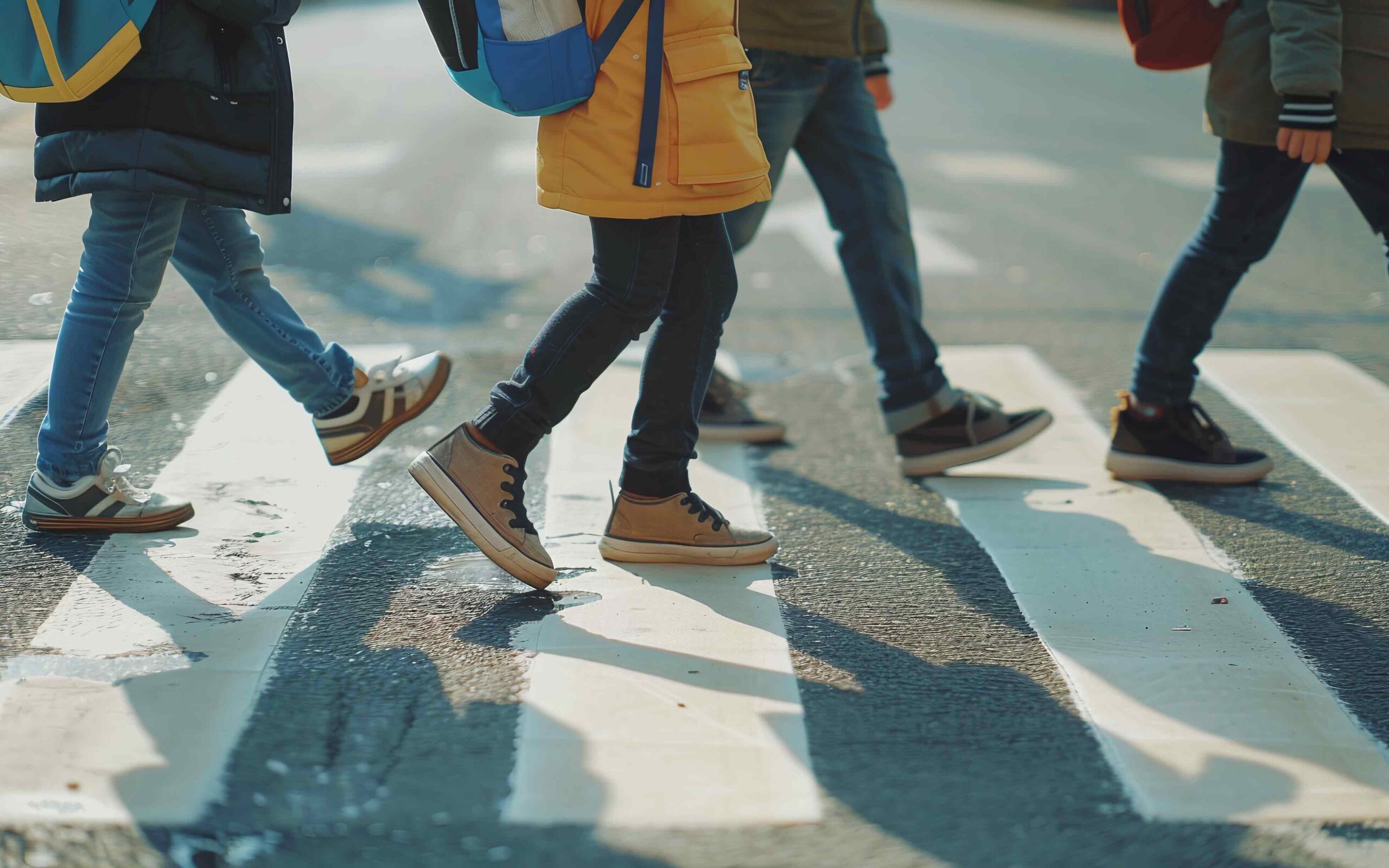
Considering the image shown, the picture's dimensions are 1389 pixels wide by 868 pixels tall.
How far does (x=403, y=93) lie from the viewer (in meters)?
14.8

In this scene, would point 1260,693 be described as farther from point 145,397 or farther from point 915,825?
point 145,397

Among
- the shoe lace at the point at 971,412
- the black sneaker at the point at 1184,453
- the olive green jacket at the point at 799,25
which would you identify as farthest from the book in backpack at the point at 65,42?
the black sneaker at the point at 1184,453

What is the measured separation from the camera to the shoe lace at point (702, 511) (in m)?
3.20

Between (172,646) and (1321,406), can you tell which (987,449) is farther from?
(172,646)

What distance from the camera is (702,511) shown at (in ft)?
10.6

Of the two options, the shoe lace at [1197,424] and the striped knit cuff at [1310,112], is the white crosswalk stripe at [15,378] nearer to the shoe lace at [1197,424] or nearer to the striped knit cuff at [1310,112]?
the shoe lace at [1197,424]

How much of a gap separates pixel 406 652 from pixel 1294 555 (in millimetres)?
2074

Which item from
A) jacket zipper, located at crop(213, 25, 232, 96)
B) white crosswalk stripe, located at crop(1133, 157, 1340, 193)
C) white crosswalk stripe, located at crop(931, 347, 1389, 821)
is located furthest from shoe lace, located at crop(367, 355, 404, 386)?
white crosswalk stripe, located at crop(1133, 157, 1340, 193)

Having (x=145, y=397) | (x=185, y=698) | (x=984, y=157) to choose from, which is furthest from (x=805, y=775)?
(x=984, y=157)

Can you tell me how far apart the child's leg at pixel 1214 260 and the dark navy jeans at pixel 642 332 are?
4.69ft

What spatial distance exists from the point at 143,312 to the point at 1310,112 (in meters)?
2.71

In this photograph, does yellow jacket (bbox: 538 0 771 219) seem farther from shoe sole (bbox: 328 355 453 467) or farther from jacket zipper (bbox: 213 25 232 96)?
shoe sole (bbox: 328 355 453 467)

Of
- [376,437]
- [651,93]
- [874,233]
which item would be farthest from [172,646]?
[874,233]

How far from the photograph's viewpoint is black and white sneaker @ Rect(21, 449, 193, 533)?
126 inches
